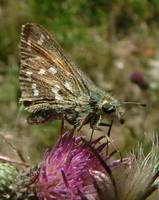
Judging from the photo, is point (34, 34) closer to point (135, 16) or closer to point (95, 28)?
point (95, 28)

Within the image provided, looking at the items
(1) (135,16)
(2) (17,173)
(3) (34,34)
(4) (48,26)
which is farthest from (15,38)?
(2) (17,173)

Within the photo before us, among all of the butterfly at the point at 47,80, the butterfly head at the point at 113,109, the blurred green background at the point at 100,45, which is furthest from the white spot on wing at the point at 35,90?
the blurred green background at the point at 100,45

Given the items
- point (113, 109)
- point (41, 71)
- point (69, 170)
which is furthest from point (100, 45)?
point (69, 170)

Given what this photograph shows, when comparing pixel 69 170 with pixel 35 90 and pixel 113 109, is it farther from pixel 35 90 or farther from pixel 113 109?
pixel 35 90

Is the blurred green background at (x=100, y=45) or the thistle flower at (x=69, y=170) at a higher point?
the blurred green background at (x=100, y=45)

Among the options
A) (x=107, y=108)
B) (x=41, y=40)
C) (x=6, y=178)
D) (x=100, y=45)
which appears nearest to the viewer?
(x=6, y=178)

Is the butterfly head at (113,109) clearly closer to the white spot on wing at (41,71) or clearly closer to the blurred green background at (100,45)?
the white spot on wing at (41,71)

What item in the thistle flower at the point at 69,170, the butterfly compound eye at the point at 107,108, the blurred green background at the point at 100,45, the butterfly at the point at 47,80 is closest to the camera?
the thistle flower at the point at 69,170

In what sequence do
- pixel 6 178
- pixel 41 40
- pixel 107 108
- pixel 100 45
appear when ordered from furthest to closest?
pixel 100 45
pixel 41 40
pixel 107 108
pixel 6 178
